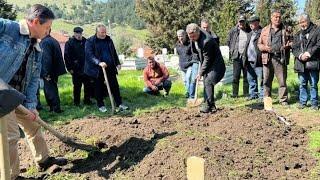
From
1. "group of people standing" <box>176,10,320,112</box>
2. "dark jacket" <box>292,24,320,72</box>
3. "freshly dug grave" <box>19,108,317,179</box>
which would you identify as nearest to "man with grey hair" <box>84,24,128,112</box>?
"group of people standing" <box>176,10,320,112</box>

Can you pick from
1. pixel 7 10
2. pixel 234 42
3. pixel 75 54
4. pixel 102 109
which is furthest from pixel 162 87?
pixel 7 10

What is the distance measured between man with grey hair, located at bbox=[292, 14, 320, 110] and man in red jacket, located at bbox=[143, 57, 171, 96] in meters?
3.57

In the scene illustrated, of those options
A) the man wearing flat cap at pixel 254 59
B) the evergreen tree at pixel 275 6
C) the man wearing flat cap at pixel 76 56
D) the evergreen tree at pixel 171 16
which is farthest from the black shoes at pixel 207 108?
the evergreen tree at pixel 171 16

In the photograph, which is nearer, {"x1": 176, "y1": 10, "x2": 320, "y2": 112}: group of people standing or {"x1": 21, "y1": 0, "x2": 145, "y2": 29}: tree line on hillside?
{"x1": 176, "y1": 10, "x2": 320, "y2": 112}: group of people standing

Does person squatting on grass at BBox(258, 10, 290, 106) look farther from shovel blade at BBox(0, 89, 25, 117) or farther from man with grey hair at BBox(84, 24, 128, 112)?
shovel blade at BBox(0, 89, 25, 117)

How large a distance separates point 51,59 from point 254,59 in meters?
4.11

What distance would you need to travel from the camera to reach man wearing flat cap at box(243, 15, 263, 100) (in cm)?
1009

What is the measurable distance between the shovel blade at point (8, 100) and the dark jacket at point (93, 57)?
6.70 meters

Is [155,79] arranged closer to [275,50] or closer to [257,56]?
[257,56]

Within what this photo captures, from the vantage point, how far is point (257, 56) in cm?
998

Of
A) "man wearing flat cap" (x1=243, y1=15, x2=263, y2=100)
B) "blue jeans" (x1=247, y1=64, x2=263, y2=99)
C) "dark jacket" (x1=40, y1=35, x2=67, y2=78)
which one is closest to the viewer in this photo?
"dark jacket" (x1=40, y1=35, x2=67, y2=78)

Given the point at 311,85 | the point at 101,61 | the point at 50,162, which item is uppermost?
the point at 101,61

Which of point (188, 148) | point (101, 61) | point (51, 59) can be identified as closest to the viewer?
point (188, 148)

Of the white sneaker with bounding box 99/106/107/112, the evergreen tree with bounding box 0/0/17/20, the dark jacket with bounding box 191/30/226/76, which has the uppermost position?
the evergreen tree with bounding box 0/0/17/20
